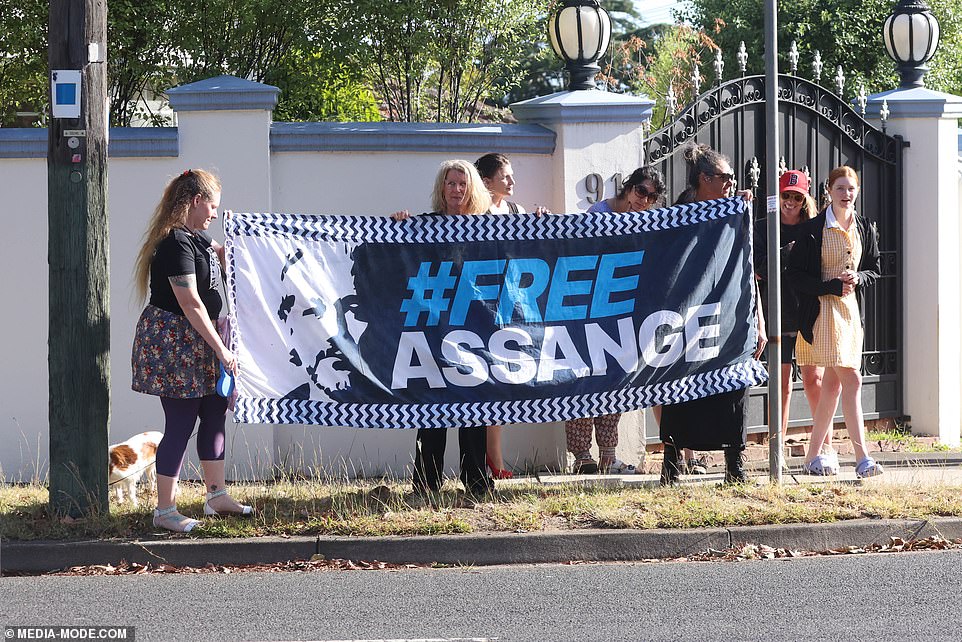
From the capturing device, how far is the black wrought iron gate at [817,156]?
932 cm

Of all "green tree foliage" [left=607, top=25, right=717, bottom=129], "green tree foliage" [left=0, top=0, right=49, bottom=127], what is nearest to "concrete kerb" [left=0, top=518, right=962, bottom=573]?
"green tree foliage" [left=0, top=0, right=49, bottom=127]

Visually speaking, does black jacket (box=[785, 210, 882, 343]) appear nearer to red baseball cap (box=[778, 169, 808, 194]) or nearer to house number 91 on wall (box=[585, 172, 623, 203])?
red baseball cap (box=[778, 169, 808, 194])

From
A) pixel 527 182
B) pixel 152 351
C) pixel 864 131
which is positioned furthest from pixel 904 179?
pixel 152 351

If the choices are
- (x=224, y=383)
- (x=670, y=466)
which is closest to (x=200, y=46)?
(x=224, y=383)

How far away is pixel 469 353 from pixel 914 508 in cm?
265

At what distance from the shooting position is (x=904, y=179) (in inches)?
409

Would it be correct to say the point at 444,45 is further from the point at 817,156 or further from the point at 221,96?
the point at 221,96

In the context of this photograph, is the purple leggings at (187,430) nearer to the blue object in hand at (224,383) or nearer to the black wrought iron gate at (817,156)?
the blue object in hand at (224,383)

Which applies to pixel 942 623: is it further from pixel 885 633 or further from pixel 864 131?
pixel 864 131

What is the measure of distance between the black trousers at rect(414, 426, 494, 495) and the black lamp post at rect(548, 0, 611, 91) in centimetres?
304

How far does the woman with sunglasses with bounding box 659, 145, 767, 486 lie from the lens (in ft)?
24.6

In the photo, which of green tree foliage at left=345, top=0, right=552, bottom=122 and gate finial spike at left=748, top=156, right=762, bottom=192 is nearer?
gate finial spike at left=748, top=156, right=762, bottom=192

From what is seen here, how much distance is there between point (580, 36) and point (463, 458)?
11.0 ft

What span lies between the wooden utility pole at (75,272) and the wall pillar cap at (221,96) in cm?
152
